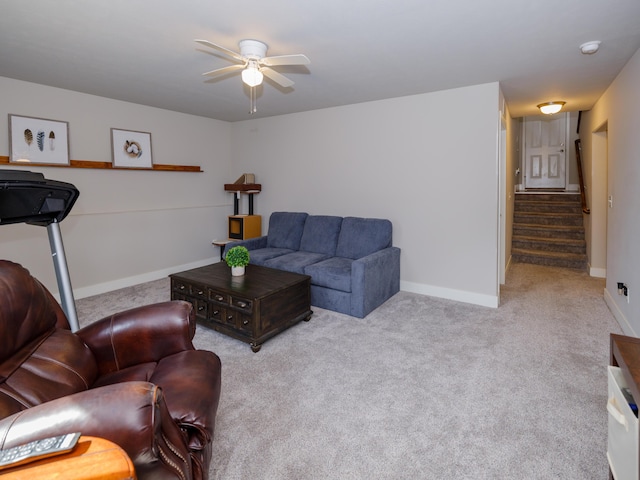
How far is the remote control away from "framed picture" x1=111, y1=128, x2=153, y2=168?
4.25 m

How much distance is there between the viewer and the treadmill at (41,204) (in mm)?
1478

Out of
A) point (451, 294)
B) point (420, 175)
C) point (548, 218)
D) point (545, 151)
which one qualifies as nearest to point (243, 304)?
point (451, 294)

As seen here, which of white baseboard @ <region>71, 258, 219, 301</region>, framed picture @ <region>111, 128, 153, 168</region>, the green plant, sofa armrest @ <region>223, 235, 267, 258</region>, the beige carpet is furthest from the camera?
sofa armrest @ <region>223, 235, 267, 258</region>

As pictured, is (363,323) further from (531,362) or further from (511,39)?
(511,39)

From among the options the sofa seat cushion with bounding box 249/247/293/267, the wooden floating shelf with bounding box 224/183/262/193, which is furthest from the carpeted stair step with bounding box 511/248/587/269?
the wooden floating shelf with bounding box 224/183/262/193

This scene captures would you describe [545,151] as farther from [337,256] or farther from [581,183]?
[337,256]

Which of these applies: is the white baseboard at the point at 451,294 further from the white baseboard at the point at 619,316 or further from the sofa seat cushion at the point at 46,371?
the sofa seat cushion at the point at 46,371

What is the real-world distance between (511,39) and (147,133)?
4271 mm

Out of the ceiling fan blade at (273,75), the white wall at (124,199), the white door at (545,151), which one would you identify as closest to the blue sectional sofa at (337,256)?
the white wall at (124,199)

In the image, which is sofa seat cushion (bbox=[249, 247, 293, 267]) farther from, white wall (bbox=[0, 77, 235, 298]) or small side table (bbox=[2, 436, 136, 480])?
small side table (bbox=[2, 436, 136, 480])

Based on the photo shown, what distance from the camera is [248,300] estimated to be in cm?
280

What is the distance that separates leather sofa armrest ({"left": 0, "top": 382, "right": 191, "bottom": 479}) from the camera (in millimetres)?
903

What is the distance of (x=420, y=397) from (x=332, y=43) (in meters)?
2.55

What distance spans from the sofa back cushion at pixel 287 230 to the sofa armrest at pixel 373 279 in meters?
1.25
